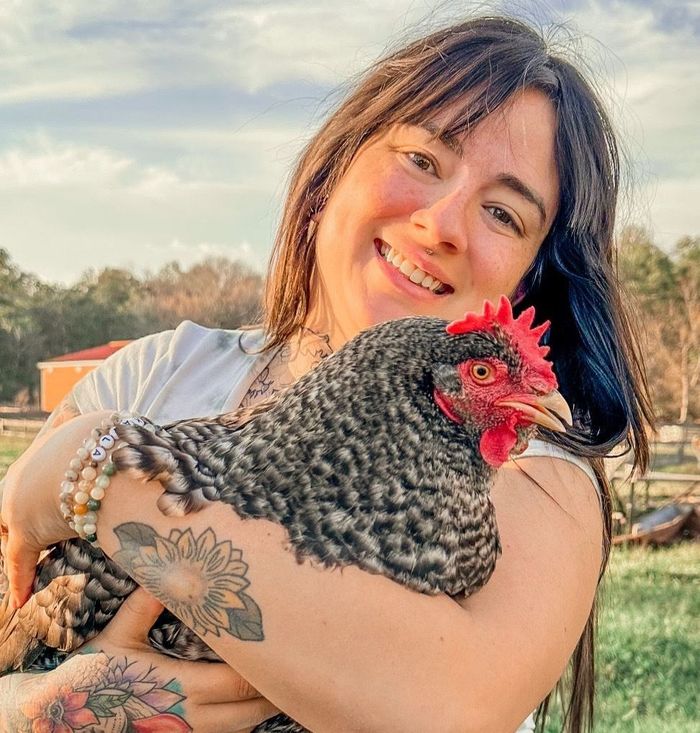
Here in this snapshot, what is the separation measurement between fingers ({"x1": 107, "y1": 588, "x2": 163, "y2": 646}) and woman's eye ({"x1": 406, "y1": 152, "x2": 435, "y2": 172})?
123 centimetres

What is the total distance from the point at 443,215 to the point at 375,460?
0.72 m

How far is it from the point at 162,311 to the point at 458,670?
7.89 meters

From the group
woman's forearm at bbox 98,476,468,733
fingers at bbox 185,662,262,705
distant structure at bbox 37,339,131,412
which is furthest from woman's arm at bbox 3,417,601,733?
distant structure at bbox 37,339,131,412

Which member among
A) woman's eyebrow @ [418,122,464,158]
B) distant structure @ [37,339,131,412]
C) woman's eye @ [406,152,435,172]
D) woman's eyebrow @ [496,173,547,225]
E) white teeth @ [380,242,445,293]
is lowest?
distant structure @ [37,339,131,412]

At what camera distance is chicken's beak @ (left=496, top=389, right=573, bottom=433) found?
5.08ft

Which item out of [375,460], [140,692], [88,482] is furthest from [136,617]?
[375,460]

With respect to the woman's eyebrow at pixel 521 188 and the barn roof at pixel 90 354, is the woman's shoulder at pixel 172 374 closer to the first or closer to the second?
the woman's eyebrow at pixel 521 188

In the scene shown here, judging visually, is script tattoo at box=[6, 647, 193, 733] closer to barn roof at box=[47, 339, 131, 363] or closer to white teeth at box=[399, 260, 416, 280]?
white teeth at box=[399, 260, 416, 280]

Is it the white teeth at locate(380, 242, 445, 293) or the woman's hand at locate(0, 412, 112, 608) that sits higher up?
the white teeth at locate(380, 242, 445, 293)

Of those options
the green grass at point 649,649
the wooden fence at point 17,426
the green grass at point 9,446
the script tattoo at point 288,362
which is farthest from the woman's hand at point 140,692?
the wooden fence at point 17,426

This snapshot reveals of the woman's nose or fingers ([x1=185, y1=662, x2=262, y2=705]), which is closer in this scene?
fingers ([x1=185, y1=662, x2=262, y2=705])

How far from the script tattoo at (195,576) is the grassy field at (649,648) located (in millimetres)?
2552

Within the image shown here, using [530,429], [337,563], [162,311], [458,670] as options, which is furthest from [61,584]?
[162,311]

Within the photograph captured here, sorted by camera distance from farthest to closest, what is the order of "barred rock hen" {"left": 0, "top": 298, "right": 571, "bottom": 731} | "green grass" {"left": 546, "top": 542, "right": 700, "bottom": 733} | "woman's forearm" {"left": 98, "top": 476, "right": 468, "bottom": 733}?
"green grass" {"left": 546, "top": 542, "right": 700, "bottom": 733} < "barred rock hen" {"left": 0, "top": 298, "right": 571, "bottom": 731} < "woman's forearm" {"left": 98, "top": 476, "right": 468, "bottom": 733}
